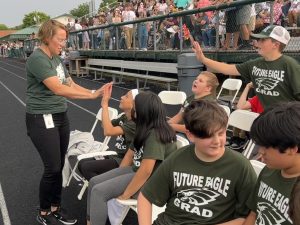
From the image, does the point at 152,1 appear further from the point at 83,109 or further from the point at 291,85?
Answer: the point at 291,85

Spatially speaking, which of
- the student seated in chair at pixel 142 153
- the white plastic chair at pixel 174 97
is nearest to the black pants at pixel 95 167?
the student seated in chair at pixel 142 153

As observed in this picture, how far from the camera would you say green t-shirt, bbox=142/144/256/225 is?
6.79 feet

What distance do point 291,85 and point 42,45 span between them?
7.22ft

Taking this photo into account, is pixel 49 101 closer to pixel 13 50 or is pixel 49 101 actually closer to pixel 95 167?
pixel 95 167

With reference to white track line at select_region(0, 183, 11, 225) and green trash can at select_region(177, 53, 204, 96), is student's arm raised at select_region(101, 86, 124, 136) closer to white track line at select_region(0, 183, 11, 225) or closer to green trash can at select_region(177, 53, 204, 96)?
white track line at select_region(0, 183, 11, 225)

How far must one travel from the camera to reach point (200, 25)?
8.81m

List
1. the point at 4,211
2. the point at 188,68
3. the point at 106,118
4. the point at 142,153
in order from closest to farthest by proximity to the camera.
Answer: the point at 142,153
the point at 106,118
the point at 4,211
the point at 188,68

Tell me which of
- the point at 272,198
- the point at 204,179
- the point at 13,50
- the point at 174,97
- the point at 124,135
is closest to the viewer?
the point at 272,198

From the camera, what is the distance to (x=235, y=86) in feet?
22.3

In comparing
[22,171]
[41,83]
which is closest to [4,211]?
[22,171]

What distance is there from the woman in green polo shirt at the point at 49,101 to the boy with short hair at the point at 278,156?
1.86 metres

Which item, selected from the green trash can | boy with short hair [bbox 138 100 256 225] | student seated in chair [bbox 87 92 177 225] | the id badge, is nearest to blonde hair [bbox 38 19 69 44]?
the id badge

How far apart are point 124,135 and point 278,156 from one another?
6.89ft

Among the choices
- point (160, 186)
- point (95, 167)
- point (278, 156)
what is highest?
point (278, 156)
